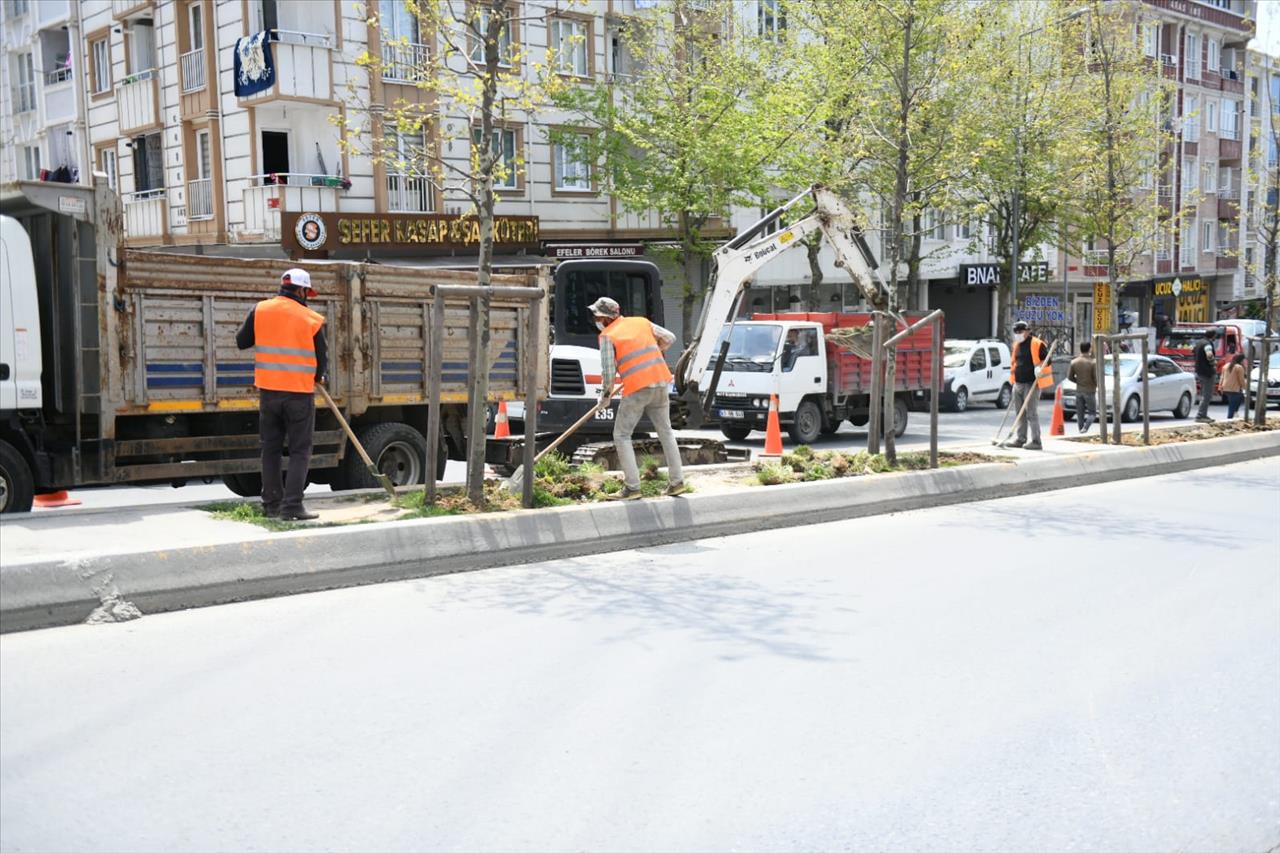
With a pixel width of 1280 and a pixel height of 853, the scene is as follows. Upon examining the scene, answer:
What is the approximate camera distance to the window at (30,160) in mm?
39875

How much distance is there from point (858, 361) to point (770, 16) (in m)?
18.3

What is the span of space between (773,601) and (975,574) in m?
1.98

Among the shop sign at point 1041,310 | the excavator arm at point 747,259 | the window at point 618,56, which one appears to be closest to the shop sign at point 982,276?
the shop sign at point 1041,310

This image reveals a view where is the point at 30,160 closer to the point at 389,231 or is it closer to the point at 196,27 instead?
the point at 196,27

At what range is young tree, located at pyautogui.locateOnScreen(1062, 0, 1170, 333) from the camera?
2200cm

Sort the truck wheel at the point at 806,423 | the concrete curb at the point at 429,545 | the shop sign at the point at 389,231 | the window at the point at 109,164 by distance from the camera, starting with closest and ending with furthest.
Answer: the concrete curb at the point at 429,545 < the truck wheel at the point at 806,423 < the shop sign at the point at 389,231 < the window at the point at 109,164

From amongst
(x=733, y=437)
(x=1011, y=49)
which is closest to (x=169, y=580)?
(x=733, y=437)

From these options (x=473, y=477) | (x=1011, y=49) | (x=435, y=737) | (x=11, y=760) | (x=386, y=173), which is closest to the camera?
(x=11, y=760)

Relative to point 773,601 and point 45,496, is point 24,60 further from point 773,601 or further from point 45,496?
point 773,601

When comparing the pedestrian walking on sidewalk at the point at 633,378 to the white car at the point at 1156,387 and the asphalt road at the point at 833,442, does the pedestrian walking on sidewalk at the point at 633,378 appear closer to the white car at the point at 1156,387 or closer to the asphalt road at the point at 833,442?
the asphalt road at the point at 833,442

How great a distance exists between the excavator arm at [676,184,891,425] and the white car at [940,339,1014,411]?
49.0ft

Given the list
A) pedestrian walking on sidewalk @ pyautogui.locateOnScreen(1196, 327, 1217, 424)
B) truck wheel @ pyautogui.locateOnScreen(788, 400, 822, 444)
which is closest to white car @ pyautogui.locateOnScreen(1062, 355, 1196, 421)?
pedestrian walking on sidewalk @ pyautogui.locateOnScreen(1196, 327, 1217, 424)

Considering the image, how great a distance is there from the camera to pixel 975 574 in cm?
956

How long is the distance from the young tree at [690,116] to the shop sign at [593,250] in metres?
1.80
